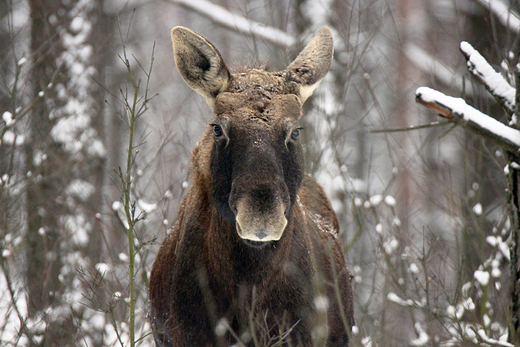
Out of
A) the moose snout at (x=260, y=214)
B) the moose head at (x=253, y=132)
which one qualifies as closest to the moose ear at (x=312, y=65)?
the moose head at (x=253, y=132)

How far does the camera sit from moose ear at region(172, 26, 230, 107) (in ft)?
15.1

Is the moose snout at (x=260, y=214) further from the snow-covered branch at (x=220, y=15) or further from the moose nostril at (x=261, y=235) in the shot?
the snow-covered branch at (x=220, y=15)

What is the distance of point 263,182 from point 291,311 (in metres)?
1.20

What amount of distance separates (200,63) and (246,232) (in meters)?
1.77

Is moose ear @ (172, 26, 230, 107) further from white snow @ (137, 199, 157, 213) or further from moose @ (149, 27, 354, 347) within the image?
white snow @ (137, 199, 157, 213)

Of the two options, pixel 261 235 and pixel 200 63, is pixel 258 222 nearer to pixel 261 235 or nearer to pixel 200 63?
pixel 261 235

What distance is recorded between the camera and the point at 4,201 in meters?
6.54

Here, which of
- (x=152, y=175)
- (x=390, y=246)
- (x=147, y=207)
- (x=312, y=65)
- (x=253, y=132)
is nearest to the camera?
(x=253, y=132)

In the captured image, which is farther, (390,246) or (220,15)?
(220,15)

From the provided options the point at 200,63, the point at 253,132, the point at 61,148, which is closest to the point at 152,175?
the point at 61,148

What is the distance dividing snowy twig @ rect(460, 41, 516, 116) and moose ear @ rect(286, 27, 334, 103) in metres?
1.82

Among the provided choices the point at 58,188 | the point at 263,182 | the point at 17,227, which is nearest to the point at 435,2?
the point at 58,188

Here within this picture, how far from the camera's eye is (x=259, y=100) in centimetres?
430

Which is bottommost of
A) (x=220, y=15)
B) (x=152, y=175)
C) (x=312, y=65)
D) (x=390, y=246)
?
(x=390, y=246)
